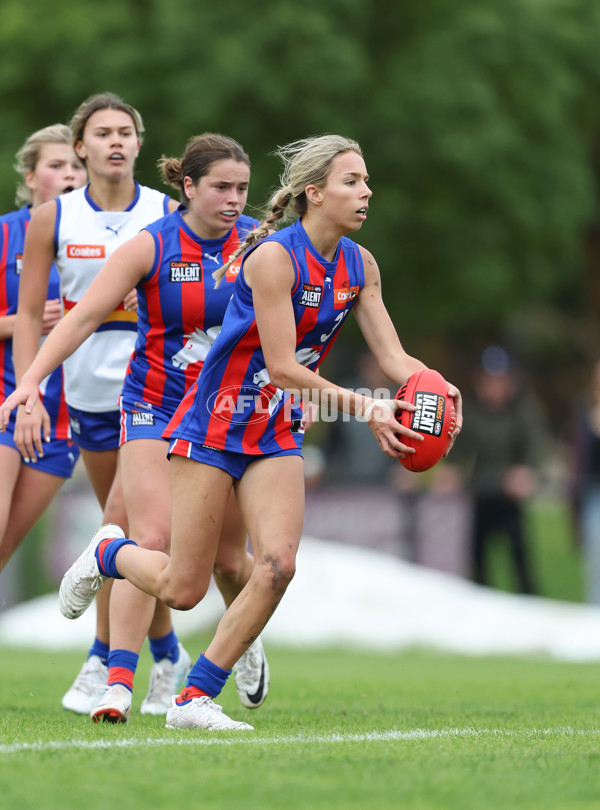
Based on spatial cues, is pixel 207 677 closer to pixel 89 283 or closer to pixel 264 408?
pixel 264 408

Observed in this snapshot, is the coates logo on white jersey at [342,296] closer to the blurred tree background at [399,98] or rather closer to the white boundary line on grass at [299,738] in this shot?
the white boundary line on grass at [299,738]

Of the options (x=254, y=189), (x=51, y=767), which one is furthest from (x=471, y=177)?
(x=51, y=767)

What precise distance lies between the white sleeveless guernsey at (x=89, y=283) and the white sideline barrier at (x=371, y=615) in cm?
593

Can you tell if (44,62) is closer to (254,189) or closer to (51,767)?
(254,189)

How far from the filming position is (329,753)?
16.2 ft

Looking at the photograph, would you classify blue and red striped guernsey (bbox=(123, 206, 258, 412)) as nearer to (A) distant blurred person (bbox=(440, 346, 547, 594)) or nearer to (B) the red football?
(B) the red football

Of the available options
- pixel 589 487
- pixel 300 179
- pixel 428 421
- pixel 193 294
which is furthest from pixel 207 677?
pixel 589 487

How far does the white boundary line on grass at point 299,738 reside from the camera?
5.07 meters

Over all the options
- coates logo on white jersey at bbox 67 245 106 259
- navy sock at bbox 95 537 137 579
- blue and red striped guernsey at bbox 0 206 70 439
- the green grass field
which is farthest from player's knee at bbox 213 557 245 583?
coates logo on white jersey at bbox 67 245 106 259

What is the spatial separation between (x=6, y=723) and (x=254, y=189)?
13.1 metres

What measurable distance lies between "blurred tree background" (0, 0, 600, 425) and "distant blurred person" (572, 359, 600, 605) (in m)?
6.29

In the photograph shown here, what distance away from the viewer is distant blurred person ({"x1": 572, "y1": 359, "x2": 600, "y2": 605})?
13.0 meters

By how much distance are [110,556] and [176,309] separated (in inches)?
45.3

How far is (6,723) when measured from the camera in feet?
19.4
